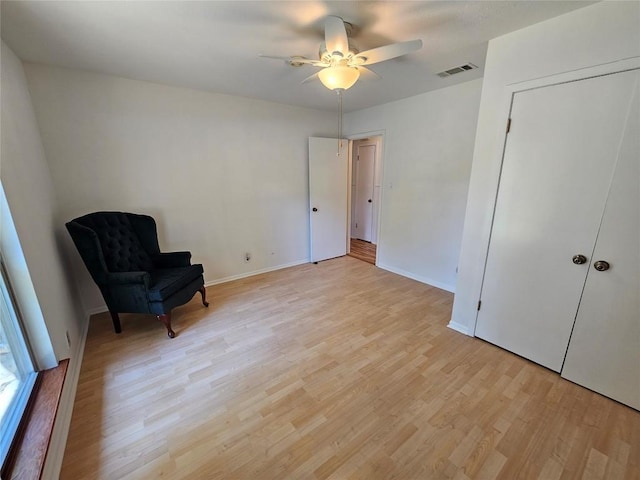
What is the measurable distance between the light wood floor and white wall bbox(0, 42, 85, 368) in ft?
1.46

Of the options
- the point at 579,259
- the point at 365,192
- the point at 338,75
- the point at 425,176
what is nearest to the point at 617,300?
the point at 579,259

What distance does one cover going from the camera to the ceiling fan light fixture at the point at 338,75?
176 cm

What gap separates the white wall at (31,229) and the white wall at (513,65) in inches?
122

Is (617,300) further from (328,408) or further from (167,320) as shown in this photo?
(167,320)

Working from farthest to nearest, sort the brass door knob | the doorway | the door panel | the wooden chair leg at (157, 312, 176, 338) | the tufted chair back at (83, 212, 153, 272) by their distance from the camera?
the door panel → the doorway → the tufted chair back at (83, 212, 153, 272) → the wooden chair leg at (157, 312, 176, 338) → the brass door knob

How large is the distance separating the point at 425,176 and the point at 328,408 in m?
2.81

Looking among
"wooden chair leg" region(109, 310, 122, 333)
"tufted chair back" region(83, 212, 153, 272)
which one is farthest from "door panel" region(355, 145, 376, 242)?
"wooden chair leg" region(109, 310, 122, 333)

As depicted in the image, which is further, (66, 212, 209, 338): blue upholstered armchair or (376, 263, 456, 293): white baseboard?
(376, 263, 456, 293): white baseboard

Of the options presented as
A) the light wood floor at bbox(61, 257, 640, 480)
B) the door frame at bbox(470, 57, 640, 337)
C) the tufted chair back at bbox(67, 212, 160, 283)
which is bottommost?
the light wood floor at bbox(61, 257, 640, 480)

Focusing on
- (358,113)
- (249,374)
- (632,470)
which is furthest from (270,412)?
(358,113)

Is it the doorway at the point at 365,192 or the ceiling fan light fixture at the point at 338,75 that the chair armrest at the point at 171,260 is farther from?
the doorway at the point at 365,192

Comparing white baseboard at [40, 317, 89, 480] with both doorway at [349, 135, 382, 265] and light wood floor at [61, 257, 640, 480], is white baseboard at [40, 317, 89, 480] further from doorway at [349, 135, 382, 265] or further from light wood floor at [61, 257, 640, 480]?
doorway at [349, 135, 382, 265]

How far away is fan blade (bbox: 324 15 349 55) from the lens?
1579mm

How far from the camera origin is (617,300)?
1643 mm
